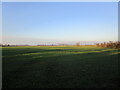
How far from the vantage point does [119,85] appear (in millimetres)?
2215

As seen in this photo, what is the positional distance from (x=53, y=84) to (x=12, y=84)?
3.18 feet

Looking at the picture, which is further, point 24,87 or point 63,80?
point 63,80

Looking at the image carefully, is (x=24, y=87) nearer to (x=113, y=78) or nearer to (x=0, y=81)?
A: (x=0, y=81)

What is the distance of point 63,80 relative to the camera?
246 cm

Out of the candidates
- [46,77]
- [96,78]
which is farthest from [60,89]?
[96,78]

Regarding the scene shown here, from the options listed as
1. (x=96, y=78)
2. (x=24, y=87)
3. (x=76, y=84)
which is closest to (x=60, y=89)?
(x=76, y=84)

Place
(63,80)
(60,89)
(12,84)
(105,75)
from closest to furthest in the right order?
(60,89)
(12,84)
(63,80)
(105,75)

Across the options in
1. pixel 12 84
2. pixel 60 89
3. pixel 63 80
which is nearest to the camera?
pixel 60 89

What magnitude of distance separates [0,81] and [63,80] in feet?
5.33

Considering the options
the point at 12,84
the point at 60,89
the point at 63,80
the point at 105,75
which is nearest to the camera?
the point at 60,89

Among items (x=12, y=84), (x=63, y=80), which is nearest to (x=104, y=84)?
(x=63, y=80)

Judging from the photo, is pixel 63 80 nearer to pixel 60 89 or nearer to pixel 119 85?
pixel 60 89

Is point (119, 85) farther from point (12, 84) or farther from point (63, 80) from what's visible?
point (12, 84)

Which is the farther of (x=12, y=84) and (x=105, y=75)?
(x=105, y=75)
